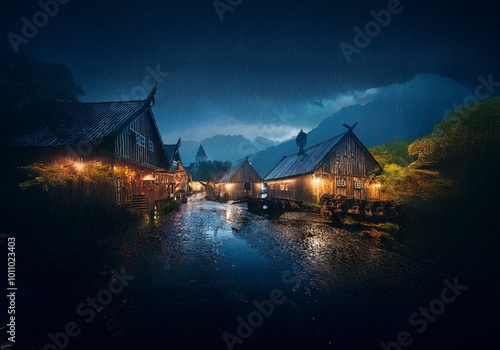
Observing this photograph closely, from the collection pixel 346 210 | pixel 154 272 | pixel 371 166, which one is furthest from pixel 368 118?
pixel 154 272

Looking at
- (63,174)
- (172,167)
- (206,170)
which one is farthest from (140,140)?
(206,170)

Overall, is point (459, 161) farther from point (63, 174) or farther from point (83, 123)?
point (83, 123)

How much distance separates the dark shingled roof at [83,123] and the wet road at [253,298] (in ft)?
26.9

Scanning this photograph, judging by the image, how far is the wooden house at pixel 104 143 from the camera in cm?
1196

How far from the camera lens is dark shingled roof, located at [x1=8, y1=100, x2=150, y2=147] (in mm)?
12042

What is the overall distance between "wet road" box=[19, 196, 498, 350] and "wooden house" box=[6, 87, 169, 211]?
723cm

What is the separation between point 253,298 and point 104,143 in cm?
1245

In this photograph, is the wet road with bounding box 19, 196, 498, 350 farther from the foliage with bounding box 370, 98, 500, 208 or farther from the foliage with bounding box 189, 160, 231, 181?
the foliage with bounding box 189, 160, 231, 181

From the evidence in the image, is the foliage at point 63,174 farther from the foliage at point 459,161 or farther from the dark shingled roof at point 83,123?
Answer: the foliage at point 459,161

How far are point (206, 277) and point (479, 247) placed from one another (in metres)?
9.03

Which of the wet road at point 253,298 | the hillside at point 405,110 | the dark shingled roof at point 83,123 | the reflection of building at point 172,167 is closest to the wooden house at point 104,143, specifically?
the dark shingled roof at point 83,123

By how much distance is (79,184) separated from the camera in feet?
35.9

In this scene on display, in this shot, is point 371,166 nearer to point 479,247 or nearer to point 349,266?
point 479,247

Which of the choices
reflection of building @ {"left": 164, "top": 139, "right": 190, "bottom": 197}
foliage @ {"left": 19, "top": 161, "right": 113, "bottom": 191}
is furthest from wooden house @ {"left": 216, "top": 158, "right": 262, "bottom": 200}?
foliage @ {"left": 19, "top": 161, "right": 113, "bottom": 191}
